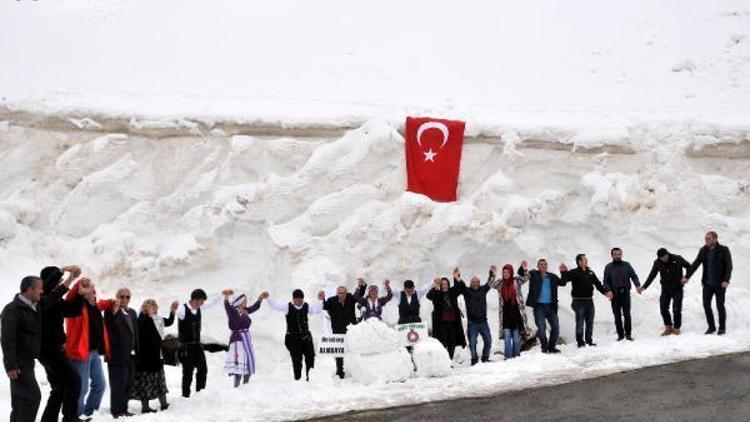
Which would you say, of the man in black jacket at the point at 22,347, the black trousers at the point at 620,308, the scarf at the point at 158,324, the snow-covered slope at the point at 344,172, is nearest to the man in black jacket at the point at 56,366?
the man in black jacket at the point at 22,347

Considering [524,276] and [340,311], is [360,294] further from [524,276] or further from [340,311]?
[524,276]

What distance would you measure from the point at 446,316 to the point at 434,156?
4007mm

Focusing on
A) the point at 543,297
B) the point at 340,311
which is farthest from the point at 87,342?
the point at 543,297

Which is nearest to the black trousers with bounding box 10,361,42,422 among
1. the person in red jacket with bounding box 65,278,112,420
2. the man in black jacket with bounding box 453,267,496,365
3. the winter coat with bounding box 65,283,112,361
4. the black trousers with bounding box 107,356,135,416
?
the person in red jacket with bounding box 65,278,112,420

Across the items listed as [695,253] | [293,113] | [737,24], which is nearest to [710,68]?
[737,24]

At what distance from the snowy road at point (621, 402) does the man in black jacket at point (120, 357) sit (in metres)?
2.41

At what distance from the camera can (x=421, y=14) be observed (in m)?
19.9

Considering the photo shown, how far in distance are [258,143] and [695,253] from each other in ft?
25.9

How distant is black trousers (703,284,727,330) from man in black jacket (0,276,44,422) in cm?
873

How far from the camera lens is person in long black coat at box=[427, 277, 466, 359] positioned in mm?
11609

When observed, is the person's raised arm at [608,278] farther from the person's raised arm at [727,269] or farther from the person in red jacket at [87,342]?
the person in red jacket at [87,342]

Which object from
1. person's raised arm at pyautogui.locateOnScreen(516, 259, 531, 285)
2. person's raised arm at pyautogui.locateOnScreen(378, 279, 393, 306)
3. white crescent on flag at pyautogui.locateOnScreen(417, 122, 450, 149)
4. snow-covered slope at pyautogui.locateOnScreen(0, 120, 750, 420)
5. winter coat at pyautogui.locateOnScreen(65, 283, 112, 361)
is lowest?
winter coat at pyautogui.locateOnScreen(65, 283, 112, 361)

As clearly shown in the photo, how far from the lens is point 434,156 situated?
14.8 metres

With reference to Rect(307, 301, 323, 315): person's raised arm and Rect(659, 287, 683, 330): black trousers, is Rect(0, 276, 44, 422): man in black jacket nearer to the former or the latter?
Rect(307, 301, 323, 315): person's raised arm
